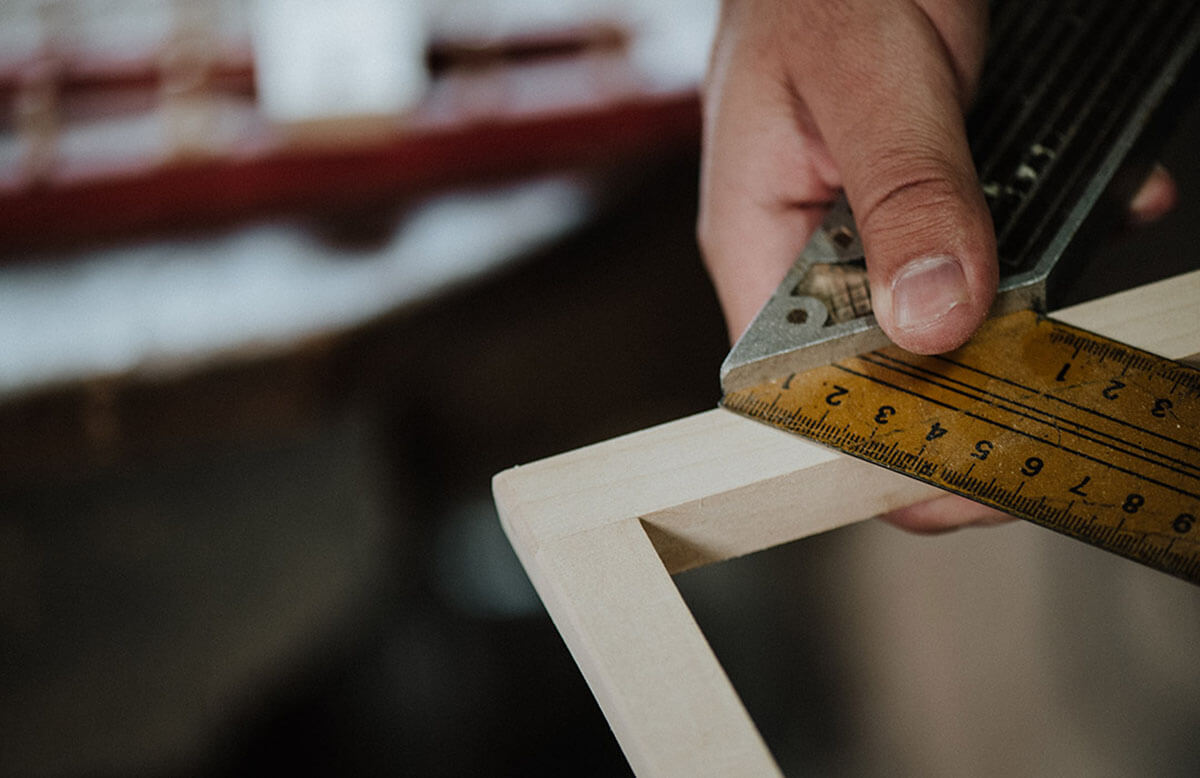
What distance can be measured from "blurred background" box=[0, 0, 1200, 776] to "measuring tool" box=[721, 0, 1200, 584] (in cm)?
60

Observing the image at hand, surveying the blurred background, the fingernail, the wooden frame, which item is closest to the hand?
the fingernail

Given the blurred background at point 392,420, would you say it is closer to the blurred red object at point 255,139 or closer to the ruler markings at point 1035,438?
the blurred red object at point 255,139

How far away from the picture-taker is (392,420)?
1.70 metres

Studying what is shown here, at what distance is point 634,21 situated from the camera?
1.86 meters

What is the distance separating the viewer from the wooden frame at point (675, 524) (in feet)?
1.90

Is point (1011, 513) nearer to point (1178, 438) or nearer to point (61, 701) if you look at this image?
point (1178, 438)

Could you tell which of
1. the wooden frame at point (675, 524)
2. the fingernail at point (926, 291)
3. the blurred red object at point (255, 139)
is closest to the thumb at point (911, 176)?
the fingernail at point (926, 291)

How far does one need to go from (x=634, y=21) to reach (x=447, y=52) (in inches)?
13.4

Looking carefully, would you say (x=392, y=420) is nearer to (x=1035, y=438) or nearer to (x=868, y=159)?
(x=868, y=159)

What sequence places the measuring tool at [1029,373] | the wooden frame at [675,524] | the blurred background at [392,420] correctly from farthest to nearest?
the blurred background at [392,420] < the measuring tool at [1029,373] < the wooden frame at [675,524]

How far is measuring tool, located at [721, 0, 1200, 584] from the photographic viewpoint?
0.68 meters

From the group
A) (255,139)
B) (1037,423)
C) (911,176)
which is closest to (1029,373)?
(1037,423)

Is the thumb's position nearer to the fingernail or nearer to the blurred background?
the fingernail

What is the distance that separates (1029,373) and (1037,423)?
0.05 meters
